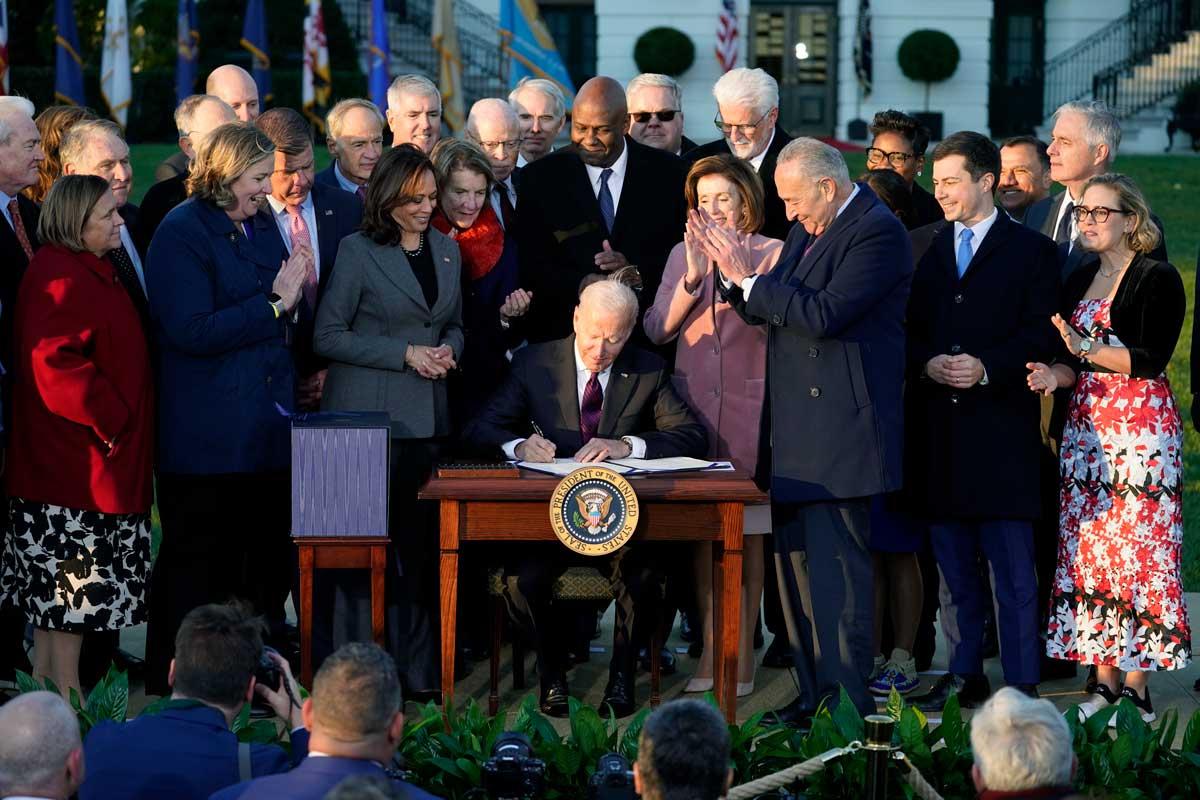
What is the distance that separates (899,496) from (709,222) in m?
1.32

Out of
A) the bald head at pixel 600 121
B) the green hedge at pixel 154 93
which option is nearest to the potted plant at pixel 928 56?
the green hedge at pixel 154 93

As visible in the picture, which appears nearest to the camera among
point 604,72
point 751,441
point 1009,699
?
point 1009,699

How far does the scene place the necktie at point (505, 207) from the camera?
784 centimetres

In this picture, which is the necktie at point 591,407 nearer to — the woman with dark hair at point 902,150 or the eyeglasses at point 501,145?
the eyeglasses at point 501,145

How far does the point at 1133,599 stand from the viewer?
6.86 metres

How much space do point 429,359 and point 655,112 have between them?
2.13m

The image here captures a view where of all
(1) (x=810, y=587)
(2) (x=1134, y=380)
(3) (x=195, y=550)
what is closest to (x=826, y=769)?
(1) (x=810, y=587)

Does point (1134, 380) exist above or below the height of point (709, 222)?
below

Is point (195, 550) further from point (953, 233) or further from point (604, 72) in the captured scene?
point (604, 72)

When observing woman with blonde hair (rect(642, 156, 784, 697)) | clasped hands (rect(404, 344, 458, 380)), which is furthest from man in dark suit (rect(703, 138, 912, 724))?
clasped hands (rect(404, 344, 458, 380))

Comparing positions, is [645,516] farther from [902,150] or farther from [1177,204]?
[1177,204]

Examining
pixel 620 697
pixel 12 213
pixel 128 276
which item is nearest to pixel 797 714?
pixel 620 697

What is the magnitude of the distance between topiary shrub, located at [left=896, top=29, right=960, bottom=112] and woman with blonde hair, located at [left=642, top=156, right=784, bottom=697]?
26.4 metres

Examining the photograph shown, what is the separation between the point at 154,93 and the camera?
92.9 ft
